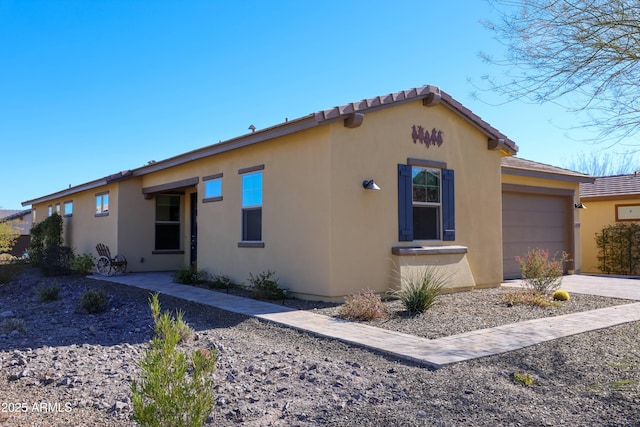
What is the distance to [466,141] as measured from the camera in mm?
11273

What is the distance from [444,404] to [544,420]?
0.75m

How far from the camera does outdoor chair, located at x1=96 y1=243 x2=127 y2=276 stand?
14.6m

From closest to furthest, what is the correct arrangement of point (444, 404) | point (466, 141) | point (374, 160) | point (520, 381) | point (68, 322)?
1. point (444, 404)
2. point (520, 381)
3. point (68, 322)
4. point (374, 160)
5. point (466, 141)

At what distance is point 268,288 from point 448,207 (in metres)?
4.16

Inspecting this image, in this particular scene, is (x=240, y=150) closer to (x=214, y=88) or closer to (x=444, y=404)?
(x=214, y=88)

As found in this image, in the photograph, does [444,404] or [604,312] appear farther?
[604,312]

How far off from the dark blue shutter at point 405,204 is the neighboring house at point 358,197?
20 millimetres

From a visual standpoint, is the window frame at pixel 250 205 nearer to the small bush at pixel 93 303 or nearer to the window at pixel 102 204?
the small bush at pixel 93 303

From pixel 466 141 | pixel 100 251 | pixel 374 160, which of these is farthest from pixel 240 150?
pixel 100 251

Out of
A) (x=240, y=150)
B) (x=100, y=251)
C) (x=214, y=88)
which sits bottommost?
(x=100, y=251)

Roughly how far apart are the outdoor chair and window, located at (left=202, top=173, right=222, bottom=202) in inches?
153

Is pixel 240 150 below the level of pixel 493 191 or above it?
above

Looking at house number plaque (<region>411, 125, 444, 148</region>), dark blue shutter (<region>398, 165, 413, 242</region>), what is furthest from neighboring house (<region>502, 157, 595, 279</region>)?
dark blue shutter (<region>398, 165, 413, 242</region>)

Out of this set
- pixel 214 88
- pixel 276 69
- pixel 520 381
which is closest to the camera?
pixel 520 381
